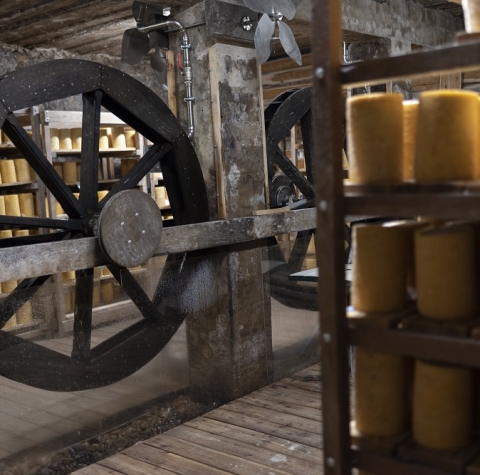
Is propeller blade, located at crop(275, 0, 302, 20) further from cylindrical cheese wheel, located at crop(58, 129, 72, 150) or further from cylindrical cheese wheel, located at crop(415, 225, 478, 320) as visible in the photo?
cylindrical cheese wheel, located at crop(58, 129, 72, 150)

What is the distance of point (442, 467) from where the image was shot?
1.44 metres

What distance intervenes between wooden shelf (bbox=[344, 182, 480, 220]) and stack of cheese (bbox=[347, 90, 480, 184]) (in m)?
0.02

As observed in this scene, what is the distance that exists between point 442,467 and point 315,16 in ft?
3.28

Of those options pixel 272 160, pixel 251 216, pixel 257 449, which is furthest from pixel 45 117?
pixel 257 449

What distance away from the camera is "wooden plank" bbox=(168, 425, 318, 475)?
118 inches

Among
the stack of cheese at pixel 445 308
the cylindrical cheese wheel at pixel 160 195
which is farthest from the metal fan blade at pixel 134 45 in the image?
the stack of cheese at pixel 445 308

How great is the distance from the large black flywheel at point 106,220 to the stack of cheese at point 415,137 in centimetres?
180

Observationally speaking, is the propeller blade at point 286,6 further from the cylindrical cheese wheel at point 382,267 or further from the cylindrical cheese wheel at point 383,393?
the cylindrical cheese wheel at point 383,393

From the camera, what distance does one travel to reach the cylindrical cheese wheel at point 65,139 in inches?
254

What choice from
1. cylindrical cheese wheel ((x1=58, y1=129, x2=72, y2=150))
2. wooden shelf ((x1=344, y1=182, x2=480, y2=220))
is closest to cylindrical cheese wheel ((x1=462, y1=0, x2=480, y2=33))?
wooden shelf ((x1=344, y1=182, x2=480, y2=220))

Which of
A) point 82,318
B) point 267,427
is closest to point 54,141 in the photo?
point 82,318

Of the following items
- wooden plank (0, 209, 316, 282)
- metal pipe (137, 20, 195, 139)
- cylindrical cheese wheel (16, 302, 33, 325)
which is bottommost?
cylindrical cheese wheel (16, 302, 33, 325)

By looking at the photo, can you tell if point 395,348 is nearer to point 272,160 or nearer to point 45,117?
point 272,160

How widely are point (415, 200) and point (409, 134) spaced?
25 cm
